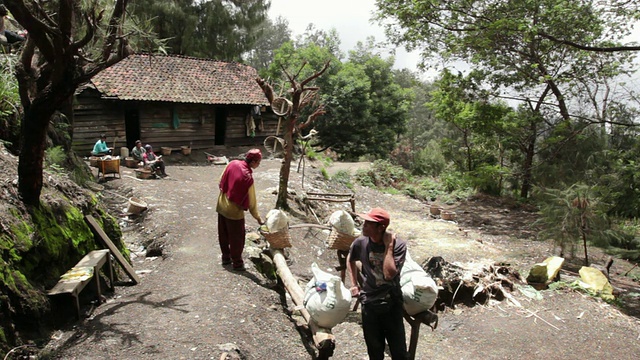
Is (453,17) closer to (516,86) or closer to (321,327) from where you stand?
(516,86)

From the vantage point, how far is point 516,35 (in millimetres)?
12797

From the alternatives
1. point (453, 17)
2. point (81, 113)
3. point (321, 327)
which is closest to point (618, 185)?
point (321, 327)

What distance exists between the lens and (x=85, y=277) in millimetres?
4309

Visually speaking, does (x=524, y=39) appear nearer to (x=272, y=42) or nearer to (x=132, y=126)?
(x=132, y=126)

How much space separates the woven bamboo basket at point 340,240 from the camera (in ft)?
20.1

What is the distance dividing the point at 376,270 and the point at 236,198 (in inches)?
94.8

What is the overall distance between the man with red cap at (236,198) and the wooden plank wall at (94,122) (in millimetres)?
11621

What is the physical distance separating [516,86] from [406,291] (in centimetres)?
1566

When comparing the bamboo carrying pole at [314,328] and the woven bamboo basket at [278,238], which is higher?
the woven bamboo basket at [278,238]

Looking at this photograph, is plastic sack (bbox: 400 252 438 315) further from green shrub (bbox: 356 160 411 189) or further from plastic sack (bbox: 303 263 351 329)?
green shrub (bbox: 356 160 411 189)


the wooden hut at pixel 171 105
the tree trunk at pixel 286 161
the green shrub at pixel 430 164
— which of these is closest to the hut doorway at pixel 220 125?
the wooden hut at pixel 171 105

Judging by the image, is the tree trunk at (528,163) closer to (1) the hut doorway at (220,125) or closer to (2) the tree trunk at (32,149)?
(1) the hut doorway at (220,125)

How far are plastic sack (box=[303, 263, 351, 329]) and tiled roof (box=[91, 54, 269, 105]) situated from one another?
12.9 m

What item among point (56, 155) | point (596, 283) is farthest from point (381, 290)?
point (56, 155)
